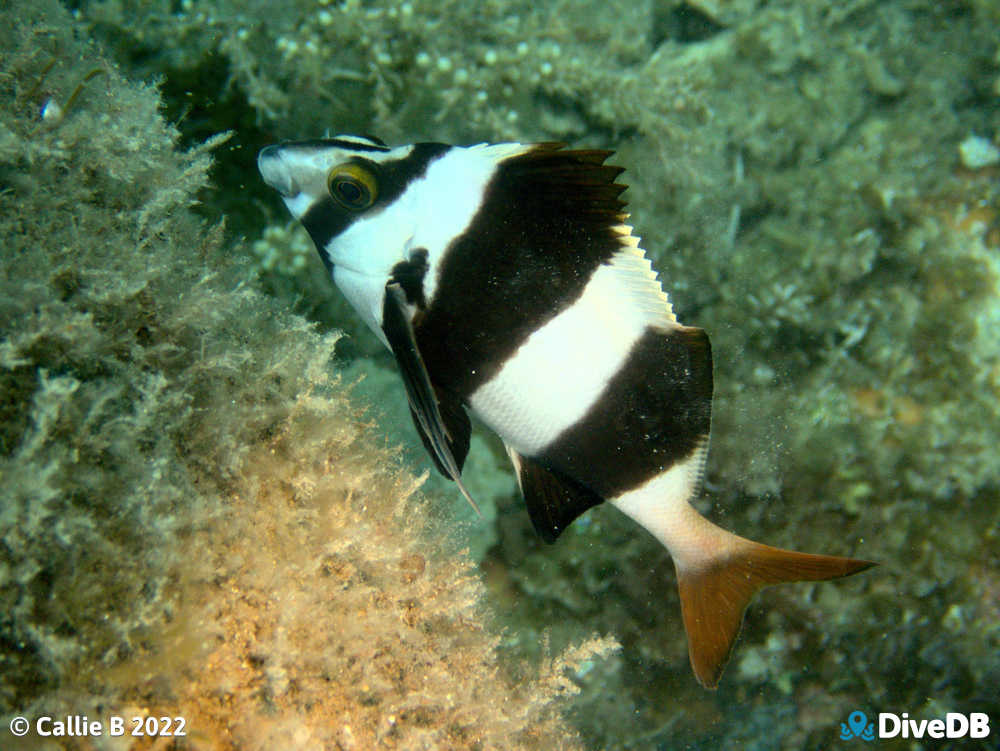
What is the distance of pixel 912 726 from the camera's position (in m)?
3.06

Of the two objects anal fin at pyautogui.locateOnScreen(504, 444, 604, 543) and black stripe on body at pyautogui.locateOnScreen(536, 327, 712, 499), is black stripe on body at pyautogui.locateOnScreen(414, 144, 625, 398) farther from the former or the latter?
anal fin at pyautogui.locateOnScreen(504, 444, 604, 543)

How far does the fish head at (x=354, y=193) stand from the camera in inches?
73.1

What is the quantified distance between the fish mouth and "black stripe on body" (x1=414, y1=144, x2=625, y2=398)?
59cm

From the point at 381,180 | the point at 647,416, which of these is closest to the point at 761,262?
the point at 647,416

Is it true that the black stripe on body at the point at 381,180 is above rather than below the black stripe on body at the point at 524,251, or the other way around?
above

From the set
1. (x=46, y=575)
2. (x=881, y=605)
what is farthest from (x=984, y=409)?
(x=46, y=575)

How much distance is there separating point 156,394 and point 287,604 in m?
0.66

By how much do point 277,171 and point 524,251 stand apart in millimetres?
863

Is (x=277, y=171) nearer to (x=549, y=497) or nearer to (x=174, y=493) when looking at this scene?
(x=174, y=493)

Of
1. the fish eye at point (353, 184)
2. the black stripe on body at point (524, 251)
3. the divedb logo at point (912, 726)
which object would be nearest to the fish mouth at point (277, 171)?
the fish eye at point (353, 184)

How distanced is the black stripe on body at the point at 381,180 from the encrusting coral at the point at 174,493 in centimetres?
36

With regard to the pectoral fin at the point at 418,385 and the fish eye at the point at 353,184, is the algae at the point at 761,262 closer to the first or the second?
the pectoral fin at the point at 418,385

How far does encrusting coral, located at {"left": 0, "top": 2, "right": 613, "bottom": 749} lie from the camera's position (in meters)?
1.35

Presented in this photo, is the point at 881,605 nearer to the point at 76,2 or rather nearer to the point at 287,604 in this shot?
the point at 287,604
